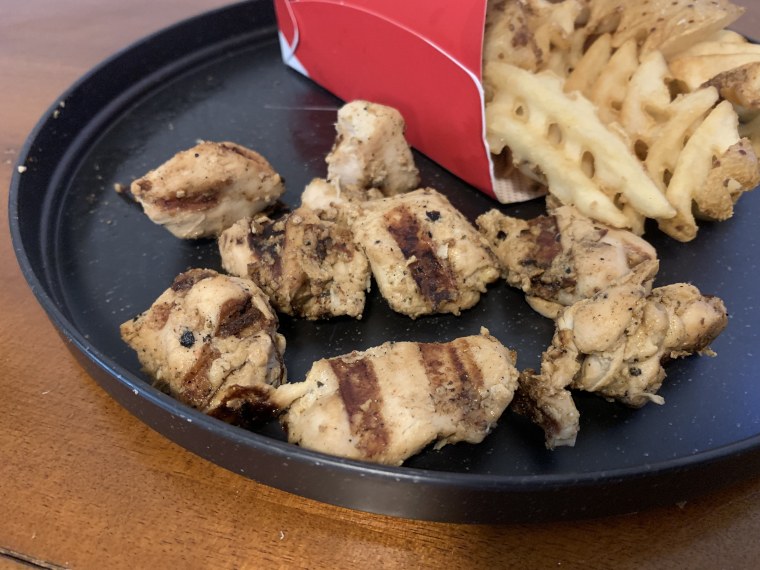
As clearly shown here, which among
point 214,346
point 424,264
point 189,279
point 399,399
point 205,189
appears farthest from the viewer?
point 205,189

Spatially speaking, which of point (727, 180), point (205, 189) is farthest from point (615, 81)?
point (205, 189)

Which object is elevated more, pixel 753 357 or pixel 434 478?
pixel 434 478

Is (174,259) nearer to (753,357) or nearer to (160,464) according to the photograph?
(160,464)

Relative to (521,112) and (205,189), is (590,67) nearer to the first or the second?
(521,112)

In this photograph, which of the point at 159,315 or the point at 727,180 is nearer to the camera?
the point at 159,315

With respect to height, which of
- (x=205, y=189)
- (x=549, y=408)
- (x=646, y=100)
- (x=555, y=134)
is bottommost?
(x=549, y=408)

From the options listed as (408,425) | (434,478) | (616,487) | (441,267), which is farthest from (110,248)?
(616,487)
